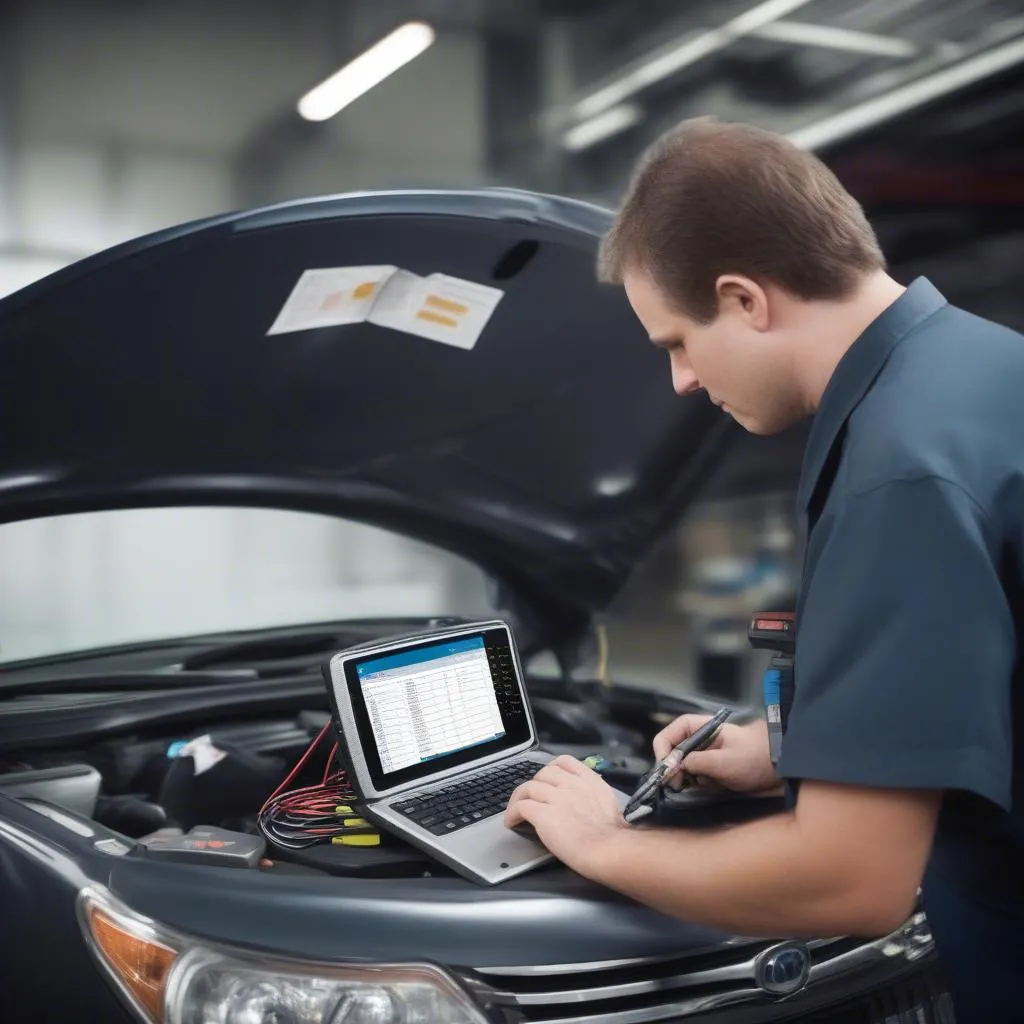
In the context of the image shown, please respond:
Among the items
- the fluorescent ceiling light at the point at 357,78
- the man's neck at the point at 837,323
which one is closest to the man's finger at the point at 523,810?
the man's neck at the point at 837,323

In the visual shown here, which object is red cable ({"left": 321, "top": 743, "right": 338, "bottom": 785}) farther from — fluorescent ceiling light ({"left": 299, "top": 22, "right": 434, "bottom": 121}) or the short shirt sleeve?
fluorescent ceiling light ({"left": 299, "top": 22, "right": 434, "bottom": 121})

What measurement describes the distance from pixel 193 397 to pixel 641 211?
856 millimetres

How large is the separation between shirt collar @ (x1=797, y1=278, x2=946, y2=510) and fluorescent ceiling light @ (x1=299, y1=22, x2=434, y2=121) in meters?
5.67

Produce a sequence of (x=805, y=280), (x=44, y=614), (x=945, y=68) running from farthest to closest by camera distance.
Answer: (x=945, y=68) → (x=44, y=614) → (x=805, y=280)

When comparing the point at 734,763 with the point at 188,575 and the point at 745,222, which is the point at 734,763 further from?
the point at 188,575

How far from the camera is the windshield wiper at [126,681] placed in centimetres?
160

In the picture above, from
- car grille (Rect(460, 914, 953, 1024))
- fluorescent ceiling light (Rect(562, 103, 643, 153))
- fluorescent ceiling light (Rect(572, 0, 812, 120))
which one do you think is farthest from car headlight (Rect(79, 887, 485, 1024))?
fluorescent ceiling light (Rect(562, 103, 643, 153))

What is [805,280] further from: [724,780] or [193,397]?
[193,397]

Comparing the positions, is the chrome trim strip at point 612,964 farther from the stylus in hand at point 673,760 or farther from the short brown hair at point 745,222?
the short brown hair at point 745,222

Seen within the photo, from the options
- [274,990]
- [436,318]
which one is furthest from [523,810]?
[436,318]

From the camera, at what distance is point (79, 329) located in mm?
1358

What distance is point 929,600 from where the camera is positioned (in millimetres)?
790

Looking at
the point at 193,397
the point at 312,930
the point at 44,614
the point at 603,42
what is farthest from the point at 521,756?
the point at 603,42

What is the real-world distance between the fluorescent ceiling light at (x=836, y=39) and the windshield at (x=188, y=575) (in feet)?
14.0
